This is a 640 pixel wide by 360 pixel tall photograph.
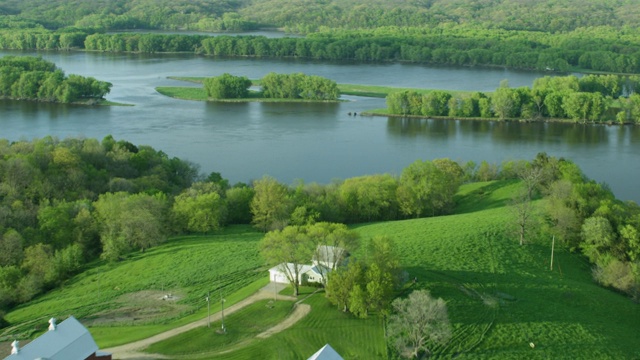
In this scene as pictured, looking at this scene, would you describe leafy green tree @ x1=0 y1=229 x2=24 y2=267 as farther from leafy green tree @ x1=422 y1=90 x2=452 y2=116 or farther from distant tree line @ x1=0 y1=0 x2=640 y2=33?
distant tree line @ x1=0 y1=0 x2=640 y2=33

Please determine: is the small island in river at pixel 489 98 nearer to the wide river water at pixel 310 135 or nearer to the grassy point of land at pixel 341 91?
the grassy point of land at pixel 341 91

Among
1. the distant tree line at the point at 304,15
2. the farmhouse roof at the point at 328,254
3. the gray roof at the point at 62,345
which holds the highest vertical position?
the distant tree line at the point at 304,15

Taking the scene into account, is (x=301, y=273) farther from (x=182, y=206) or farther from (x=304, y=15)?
(x=304, y=15)

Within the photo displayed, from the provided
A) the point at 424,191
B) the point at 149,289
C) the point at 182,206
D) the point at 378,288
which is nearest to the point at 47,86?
the point at 182,206

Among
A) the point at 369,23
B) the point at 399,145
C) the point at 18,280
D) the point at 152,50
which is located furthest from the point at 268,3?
the point at 18,280

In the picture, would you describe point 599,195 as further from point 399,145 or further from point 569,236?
point 399,145

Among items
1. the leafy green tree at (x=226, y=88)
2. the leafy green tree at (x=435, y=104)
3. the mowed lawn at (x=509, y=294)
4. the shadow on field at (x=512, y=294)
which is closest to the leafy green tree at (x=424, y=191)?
the mowed lawn at (x=509, y=294)

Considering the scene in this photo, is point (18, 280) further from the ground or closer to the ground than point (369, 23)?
closer to the ground
